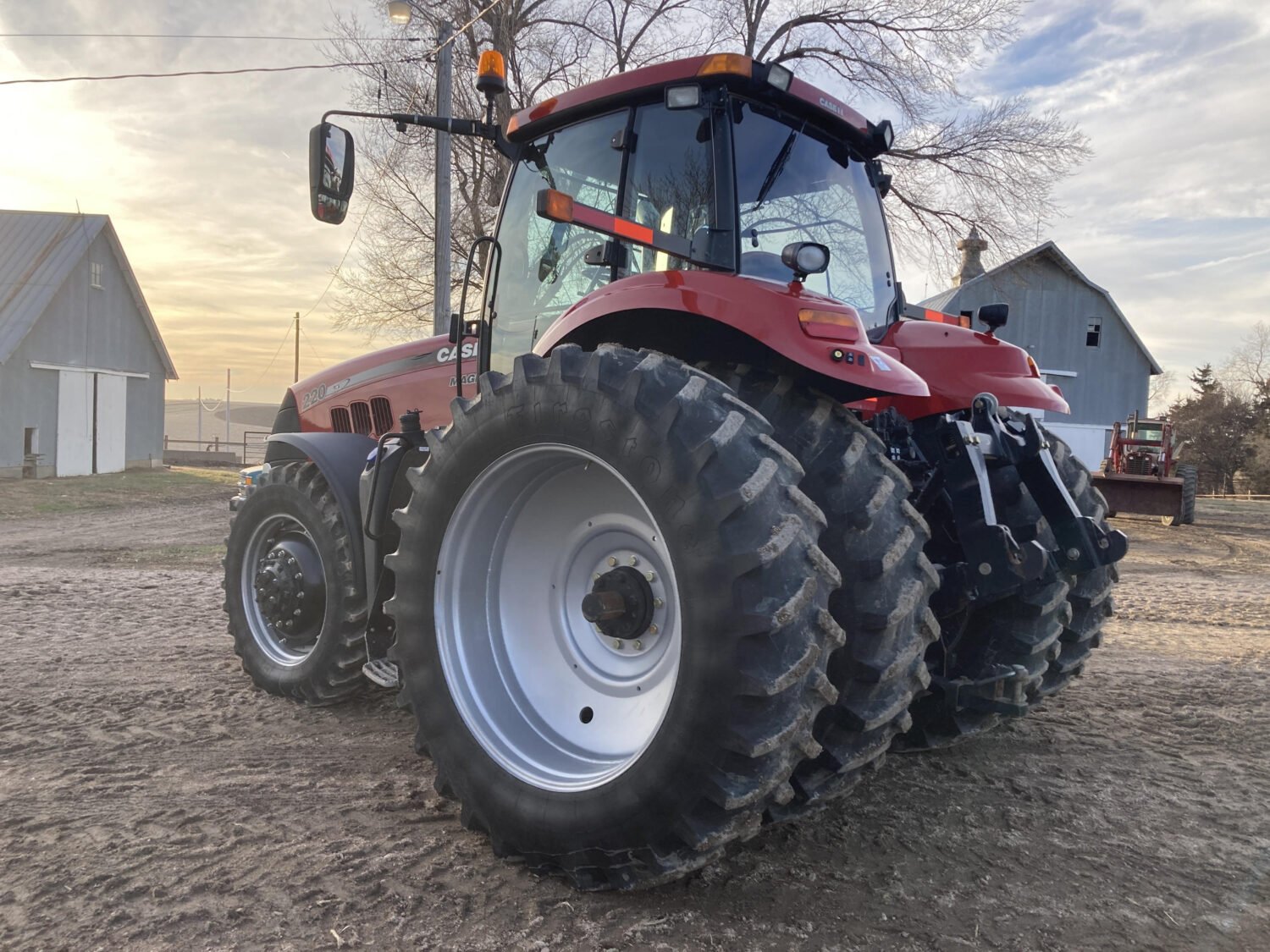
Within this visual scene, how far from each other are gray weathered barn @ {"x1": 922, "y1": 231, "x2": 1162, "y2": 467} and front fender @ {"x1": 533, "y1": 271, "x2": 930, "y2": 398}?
28.9 meters

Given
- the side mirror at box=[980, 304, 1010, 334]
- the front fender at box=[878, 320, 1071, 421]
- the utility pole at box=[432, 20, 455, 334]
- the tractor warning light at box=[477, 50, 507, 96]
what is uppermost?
the utility pole at box=[432, 20, 455, 334]

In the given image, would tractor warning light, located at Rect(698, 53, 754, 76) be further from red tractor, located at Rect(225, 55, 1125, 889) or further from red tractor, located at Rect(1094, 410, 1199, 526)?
red tractor, located at Rect(1094, 410, 1199, 526)

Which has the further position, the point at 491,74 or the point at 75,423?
the point at 75,423

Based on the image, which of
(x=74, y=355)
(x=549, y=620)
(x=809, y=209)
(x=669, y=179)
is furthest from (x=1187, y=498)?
(x=74, y=355)

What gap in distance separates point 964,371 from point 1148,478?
14.0m

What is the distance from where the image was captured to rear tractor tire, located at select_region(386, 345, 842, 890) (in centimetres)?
221

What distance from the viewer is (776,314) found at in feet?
8.49

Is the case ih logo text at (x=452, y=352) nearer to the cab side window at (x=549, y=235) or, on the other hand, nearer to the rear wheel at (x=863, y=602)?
the cab side window at (x=549, y=235)

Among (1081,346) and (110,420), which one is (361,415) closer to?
(110,420)

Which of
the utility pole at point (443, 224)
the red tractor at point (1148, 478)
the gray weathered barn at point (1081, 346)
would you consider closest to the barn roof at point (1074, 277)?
the gray weathered barn at point (1081, 346)

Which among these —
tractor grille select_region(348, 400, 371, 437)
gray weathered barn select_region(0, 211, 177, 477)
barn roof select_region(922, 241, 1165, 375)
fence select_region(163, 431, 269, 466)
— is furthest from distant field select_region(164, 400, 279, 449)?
tractor grille select_region(348, 400, 371, 437)

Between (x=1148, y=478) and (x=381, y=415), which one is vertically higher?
(x=381, y=415)

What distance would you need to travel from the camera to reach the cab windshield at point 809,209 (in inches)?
126

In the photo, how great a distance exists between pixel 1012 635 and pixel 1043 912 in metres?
1.07
